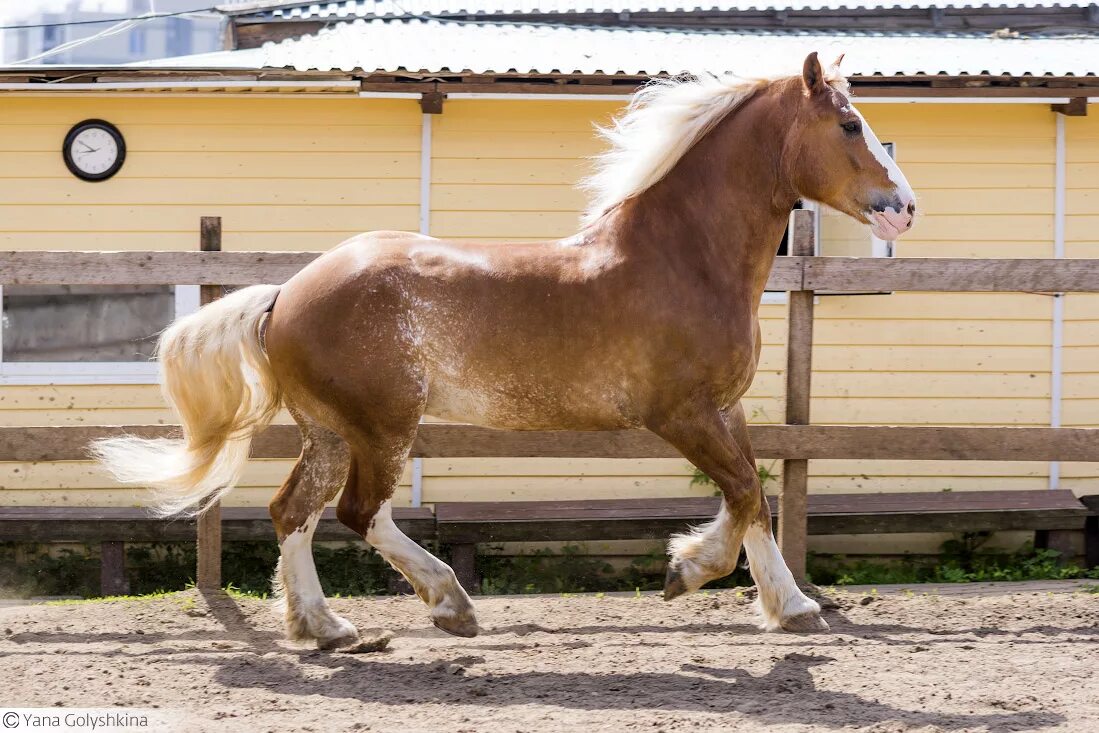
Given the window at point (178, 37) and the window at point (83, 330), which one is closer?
the window at point (83, 330)

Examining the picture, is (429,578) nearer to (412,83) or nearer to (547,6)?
(412,83)

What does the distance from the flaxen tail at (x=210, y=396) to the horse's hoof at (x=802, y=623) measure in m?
2.24

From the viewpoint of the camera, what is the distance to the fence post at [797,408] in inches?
221

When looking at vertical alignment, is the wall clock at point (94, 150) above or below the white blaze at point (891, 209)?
above

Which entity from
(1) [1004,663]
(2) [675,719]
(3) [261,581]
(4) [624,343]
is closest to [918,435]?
(1) [1004,663]

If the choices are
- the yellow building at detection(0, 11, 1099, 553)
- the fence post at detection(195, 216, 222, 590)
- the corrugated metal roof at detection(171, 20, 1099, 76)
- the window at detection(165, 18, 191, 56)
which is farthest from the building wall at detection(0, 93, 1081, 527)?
the fence post at detection(195, 216, 222, 590)

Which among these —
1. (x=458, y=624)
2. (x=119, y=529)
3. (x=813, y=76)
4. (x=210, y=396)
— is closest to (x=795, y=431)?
(x=813, y=76)

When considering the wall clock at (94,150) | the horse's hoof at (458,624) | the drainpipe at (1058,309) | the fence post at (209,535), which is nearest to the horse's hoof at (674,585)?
the horse's hoof at (458,624)

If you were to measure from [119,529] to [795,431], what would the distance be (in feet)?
14.1

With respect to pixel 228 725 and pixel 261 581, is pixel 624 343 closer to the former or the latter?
pixel 228 725

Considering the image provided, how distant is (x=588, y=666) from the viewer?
4281 millimetres

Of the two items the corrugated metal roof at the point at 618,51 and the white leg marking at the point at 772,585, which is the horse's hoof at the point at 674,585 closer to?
the white leg marking at the point at 772,585

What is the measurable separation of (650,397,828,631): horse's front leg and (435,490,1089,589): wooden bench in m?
2.55

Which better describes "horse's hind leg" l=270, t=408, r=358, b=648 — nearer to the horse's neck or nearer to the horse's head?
the horse's neck
